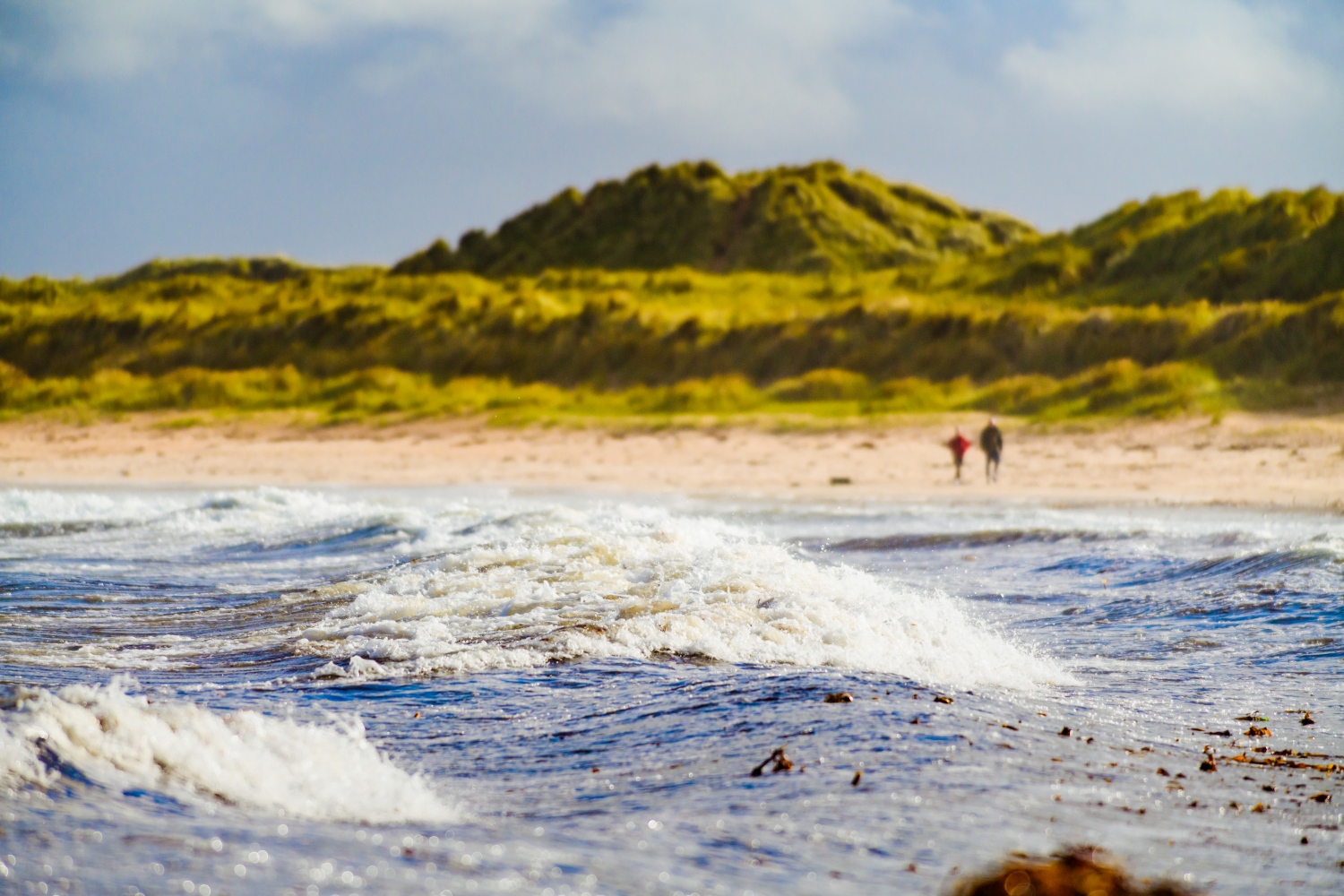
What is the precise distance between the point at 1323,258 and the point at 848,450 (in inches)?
792

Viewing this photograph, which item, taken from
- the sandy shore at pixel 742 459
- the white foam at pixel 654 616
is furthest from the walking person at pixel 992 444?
the white foam at pixel 654 616

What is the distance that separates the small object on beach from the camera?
4352 mm

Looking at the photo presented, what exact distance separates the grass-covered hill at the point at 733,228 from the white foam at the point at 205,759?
65064mm

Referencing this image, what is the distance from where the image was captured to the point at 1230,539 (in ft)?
40.3

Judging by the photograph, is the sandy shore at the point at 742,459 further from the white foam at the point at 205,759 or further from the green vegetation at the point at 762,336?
the white foam at the point at 205,759

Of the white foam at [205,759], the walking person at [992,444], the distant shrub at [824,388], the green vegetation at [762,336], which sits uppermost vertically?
the green vegetation at [762,336]

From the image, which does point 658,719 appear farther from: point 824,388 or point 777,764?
point 824,388

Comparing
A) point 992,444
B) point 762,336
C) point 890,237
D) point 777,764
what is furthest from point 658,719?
point 890,237

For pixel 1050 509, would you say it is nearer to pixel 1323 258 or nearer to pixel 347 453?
pixel 347 453

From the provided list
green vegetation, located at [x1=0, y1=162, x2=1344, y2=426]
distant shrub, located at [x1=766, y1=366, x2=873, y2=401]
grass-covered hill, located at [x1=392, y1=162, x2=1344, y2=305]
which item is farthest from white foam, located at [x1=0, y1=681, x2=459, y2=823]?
grass-covered hill, located at [x1=392, y1=162, x2=1344, y2=305]

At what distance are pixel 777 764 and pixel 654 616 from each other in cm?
309

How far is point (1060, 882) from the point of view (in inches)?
124

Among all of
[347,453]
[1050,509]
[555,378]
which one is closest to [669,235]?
[555,378]

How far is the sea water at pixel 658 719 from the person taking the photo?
348cm
